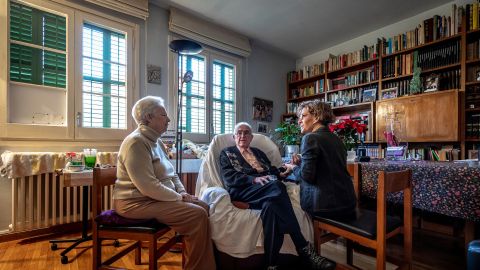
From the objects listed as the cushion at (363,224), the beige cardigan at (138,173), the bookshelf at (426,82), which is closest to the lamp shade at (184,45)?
the beige cardigan at (138,173)

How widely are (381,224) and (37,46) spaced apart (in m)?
3.17

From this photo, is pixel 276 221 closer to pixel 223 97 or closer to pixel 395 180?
pixel 395 180

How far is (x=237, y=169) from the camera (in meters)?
1.90

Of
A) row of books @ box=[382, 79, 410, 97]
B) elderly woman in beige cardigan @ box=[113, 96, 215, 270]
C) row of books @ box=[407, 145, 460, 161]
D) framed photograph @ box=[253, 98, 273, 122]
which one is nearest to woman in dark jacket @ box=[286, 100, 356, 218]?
elderly woman in beige cardigan @ box=[113, 96, 215, 270]

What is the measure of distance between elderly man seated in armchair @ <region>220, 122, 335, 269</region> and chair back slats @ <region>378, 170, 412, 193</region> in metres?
0.56

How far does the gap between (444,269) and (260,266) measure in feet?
4.17

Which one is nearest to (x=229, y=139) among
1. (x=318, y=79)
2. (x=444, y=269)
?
(x=444, y=269)

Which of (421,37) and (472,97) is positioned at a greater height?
(421,37)

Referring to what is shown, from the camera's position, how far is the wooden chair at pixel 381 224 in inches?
47.8

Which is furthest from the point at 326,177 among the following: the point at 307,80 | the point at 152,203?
the point at 307,80

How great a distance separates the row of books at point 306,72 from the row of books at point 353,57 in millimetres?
186

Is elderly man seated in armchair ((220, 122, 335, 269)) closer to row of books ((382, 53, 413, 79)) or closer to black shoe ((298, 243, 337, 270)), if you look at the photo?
black shoe ((298, 243, 337, 270))

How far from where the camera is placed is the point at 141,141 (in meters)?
1.44

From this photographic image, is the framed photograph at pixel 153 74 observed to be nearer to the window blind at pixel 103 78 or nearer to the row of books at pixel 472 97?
the window blind at pixel 103 78
